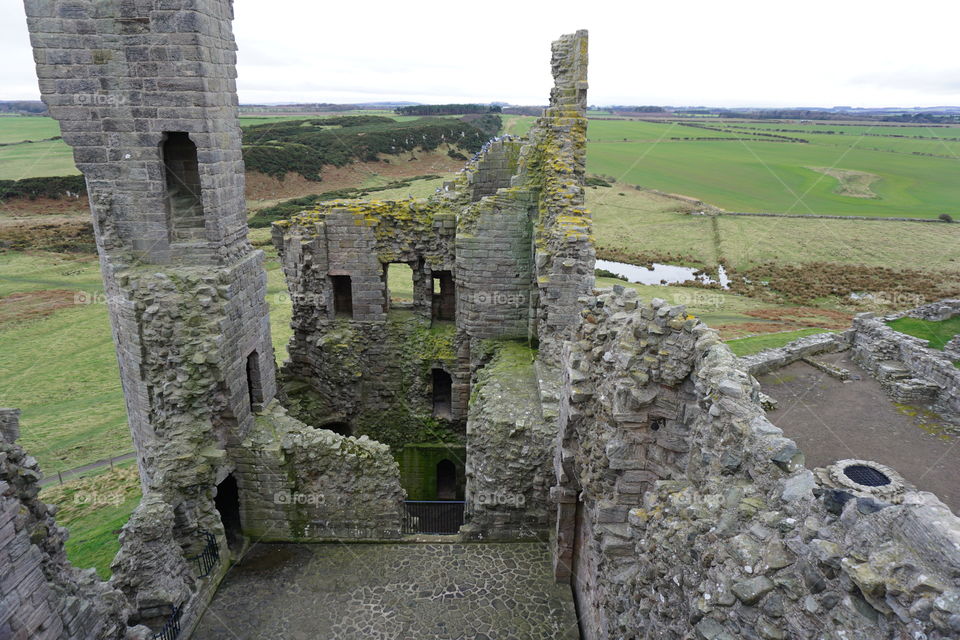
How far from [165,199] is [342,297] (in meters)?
6.30

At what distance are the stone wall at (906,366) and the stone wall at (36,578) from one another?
1890 cm

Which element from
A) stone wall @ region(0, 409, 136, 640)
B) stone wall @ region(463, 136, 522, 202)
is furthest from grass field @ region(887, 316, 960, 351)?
stone wall @ region(0, 409, 136, 640)

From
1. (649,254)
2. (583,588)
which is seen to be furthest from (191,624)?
(649,254)

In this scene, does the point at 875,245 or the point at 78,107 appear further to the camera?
the point at 875,245

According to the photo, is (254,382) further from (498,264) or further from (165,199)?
(498,264)

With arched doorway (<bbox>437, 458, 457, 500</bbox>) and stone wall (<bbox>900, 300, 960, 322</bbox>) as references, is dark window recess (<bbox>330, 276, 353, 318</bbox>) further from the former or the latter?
stone wall (<bbox>900, 300, 960, 322</bbox>)

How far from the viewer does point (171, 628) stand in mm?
8070

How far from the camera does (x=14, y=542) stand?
5.44 meters

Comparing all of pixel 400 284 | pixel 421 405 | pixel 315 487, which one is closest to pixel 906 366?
pixel 421 405

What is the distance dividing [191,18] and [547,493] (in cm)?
930

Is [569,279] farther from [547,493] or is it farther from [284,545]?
[284,545]

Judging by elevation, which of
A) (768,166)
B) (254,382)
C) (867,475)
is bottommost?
(867,475)

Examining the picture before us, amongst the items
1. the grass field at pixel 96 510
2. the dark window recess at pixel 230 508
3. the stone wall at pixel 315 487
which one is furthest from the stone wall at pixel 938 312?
the grass field at pixel 96 510

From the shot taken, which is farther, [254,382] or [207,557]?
[254,382]
